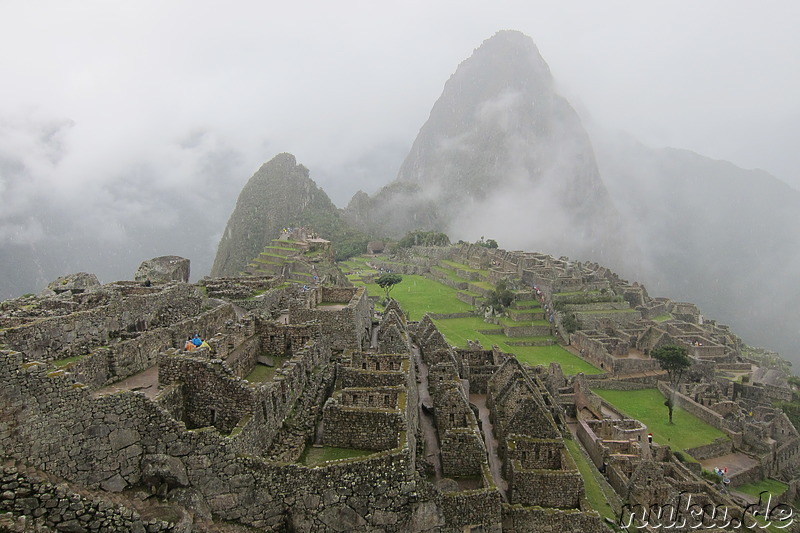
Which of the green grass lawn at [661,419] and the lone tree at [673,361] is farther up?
the lone tree at [673,361]

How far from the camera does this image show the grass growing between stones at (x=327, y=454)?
33.7 feet

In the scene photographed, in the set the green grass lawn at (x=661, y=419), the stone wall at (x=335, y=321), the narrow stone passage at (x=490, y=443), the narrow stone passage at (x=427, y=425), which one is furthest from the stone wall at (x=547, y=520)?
the green grass lawn at (x=661, y=419)

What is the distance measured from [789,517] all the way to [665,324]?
33.8 meters

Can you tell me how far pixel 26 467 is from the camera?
733 cm

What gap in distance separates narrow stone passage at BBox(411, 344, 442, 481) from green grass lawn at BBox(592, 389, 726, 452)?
19557 mm

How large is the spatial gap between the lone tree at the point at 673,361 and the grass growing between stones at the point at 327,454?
3917cm

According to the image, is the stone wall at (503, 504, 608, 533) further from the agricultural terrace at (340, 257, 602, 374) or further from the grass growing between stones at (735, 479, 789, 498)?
the agricultural terrace at (340, 257, 602, 374)

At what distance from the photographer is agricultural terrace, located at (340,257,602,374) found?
46.3 m

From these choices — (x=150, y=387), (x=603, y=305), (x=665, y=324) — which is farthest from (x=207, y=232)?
(x=150, y=387)

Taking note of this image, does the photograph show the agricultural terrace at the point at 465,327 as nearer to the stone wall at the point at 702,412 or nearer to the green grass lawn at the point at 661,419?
the green grass lawn at the point at 661,419

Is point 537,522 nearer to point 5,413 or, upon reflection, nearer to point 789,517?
point 5,413

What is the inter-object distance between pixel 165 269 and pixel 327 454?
22.9 m

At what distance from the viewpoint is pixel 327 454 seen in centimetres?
1055

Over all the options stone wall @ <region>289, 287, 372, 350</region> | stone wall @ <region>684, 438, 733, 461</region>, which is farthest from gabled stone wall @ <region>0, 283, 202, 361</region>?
stone wall @ <region>684, 438, 733, 461</region>
